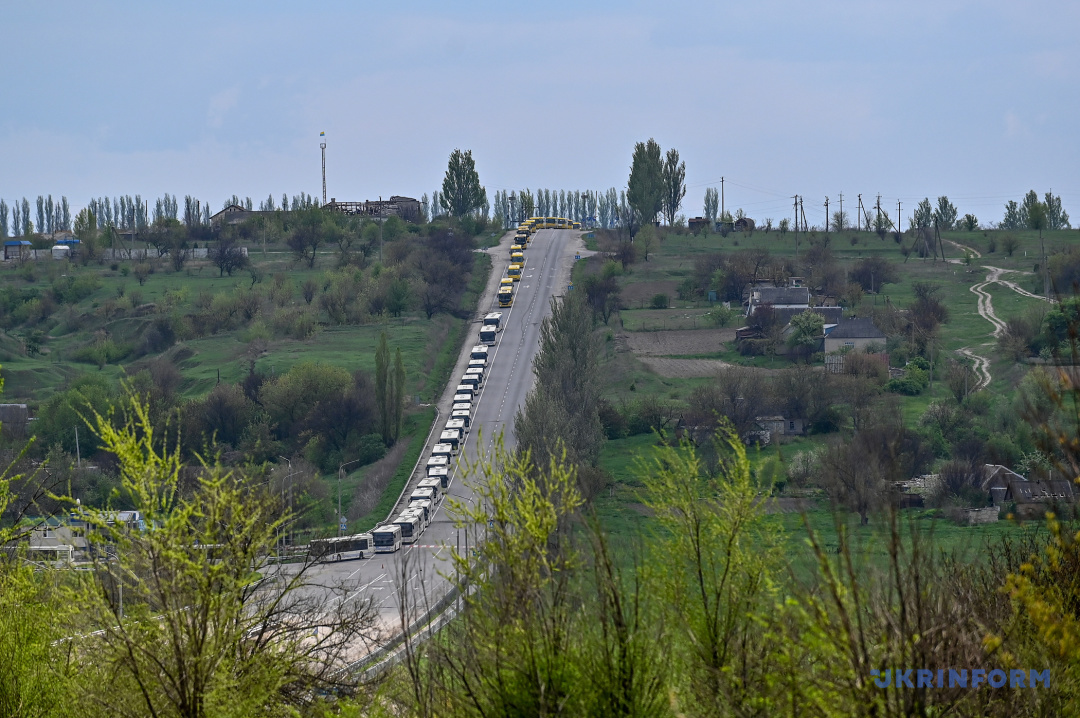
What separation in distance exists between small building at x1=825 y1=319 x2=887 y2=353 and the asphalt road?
562 inches

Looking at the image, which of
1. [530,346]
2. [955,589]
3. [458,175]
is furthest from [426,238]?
[955,589]

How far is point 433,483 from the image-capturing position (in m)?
37.1

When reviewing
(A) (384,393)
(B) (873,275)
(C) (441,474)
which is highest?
(B) (873,275)

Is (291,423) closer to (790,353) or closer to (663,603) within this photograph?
(790,353)

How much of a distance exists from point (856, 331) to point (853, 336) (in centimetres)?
41

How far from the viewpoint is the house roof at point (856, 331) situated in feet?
174

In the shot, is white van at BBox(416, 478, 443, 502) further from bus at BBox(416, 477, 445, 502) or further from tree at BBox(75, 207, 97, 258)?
tree at BBox(75, 207, 97, 258)

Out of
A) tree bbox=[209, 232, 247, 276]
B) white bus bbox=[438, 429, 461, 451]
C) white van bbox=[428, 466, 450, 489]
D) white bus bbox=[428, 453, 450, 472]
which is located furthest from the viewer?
tree bbox=[209, 232, 247, 276]

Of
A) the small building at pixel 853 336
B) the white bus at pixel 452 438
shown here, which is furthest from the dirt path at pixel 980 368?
the white bus at pixel 452 438

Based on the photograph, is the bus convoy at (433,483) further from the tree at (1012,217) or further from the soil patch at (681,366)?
the tree at (1012,217)

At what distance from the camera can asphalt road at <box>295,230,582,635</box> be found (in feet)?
80.1

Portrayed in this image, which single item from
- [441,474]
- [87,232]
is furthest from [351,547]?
[87,232]

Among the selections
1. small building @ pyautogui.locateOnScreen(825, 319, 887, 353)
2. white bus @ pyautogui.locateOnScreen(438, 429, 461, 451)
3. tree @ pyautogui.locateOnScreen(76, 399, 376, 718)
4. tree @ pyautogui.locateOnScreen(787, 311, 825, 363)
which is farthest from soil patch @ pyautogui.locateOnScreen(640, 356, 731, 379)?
tree @ pyautogui.locateOnScreen(76, 399, 376, 718)

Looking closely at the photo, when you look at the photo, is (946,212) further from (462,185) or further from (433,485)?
(433,485)
